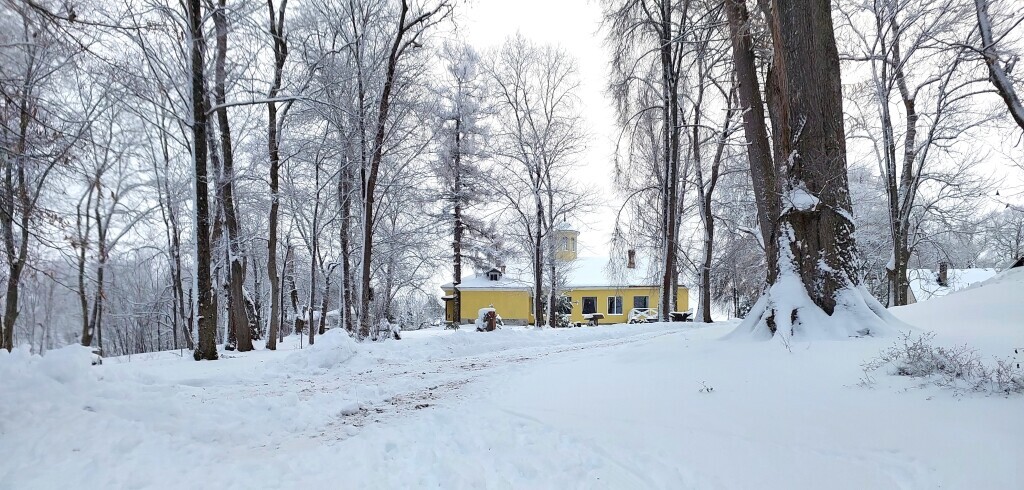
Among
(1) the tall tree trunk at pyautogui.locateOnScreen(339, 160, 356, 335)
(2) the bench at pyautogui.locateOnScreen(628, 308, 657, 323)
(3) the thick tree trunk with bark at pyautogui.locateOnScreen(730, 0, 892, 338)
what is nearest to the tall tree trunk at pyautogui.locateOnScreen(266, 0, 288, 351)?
(1) the tall tree trunk at pyautogui.locateOnScreen(339, 160, 356, 335)

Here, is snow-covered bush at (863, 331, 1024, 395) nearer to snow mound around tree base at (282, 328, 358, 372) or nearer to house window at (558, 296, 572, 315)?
snow mound around tree base at (282, 328, 358, 372)

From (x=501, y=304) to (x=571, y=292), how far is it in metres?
6.80

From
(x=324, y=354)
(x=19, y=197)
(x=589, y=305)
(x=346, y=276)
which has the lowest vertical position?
(x=589, y=305)

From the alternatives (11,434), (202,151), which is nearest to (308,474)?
(11,434)

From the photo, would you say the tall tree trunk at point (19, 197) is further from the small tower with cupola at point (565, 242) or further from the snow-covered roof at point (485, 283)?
the snow-covered roof at point (485, 283)

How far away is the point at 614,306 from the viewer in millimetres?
37812

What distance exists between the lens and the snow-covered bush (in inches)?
116

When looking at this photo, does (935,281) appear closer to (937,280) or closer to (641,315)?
(937,280)

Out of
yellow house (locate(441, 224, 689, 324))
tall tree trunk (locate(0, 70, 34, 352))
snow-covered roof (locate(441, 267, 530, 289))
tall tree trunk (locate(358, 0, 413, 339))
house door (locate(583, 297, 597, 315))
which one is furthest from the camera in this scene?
house door (locate(583, 297, 597, 315))

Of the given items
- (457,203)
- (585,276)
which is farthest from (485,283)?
(585,276)

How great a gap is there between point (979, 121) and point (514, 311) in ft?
81.3

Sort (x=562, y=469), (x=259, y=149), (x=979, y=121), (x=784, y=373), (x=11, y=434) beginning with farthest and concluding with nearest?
1. (x=259, y=149)
2. (x=979, y=121)
3. (x=784, y=373)
4. (x=11, y=434)
5. (x=562, y=469)

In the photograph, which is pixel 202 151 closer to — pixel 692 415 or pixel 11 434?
pixel 11 434

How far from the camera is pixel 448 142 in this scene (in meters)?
23.8
